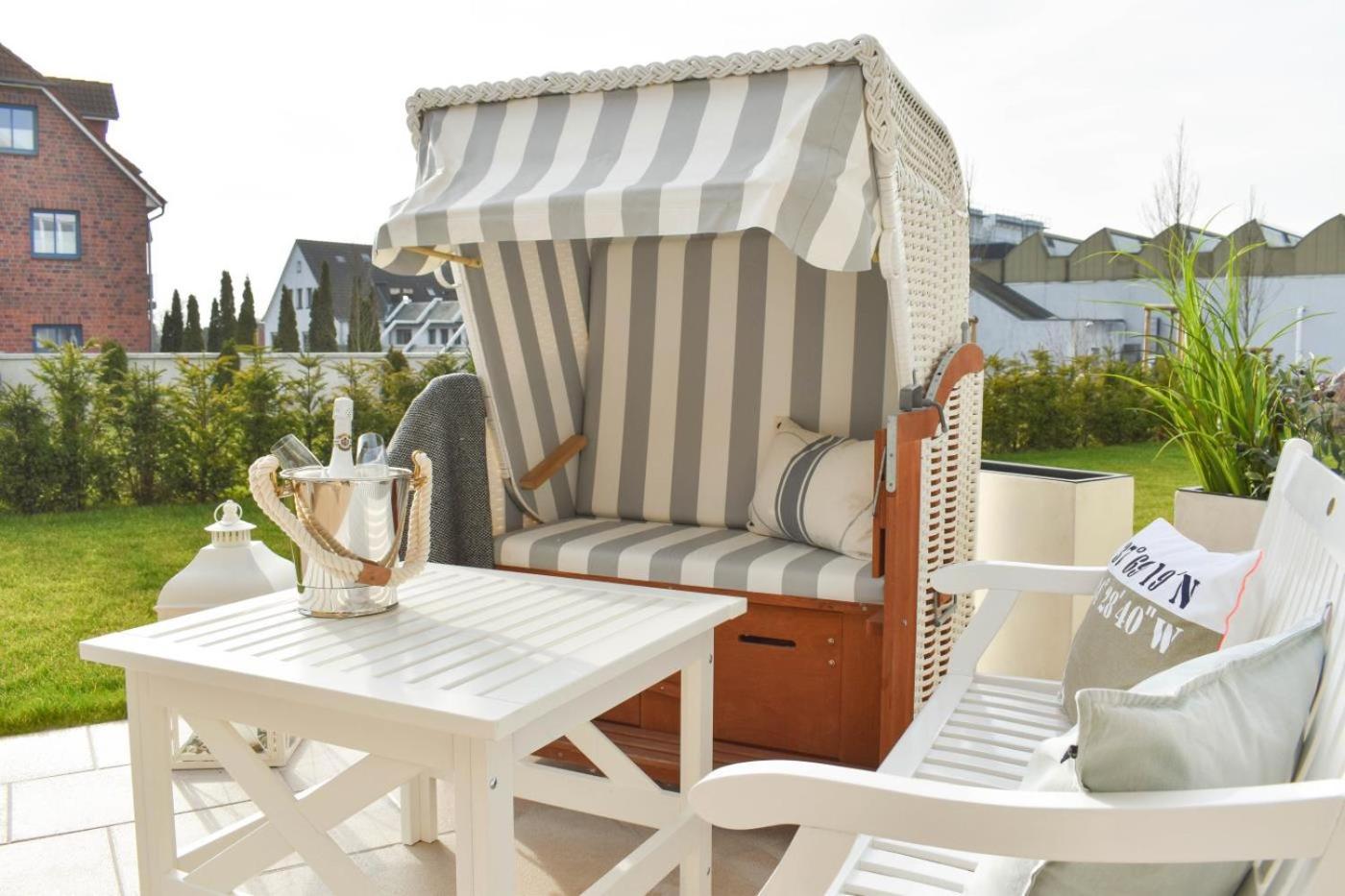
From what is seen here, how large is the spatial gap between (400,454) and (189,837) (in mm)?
1148

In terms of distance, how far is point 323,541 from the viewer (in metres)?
2.08

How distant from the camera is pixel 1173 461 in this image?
8.91 meters

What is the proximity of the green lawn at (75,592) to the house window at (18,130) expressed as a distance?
5.28 meters

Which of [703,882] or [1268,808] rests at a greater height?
[1268,808]

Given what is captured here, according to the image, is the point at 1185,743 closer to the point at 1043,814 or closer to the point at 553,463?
Result: the point at 1043,814

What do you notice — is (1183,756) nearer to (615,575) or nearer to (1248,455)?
(615,575)

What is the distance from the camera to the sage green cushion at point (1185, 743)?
1.13 m

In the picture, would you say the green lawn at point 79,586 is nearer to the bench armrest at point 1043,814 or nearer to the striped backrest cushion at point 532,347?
the striped backrest cushion at point 532,347

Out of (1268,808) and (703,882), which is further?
(703,882)

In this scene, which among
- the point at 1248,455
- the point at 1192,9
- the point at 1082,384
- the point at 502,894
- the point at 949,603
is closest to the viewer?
the point at 502,894

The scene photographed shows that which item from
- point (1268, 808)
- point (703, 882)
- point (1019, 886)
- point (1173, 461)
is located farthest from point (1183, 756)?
point (1173, 461)

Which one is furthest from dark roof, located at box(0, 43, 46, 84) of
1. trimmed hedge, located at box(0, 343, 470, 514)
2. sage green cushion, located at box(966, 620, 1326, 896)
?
sage green cushion, located at box(966, 620, 1326, 896)

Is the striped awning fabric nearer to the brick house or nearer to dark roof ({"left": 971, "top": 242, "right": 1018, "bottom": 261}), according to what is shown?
dark roof ({"left": 971, "top": 242, "right": 1018, "bottom": 261})

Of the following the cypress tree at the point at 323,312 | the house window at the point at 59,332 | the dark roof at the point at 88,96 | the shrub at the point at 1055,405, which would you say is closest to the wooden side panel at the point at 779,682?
the shrub at the point at 1055,405
